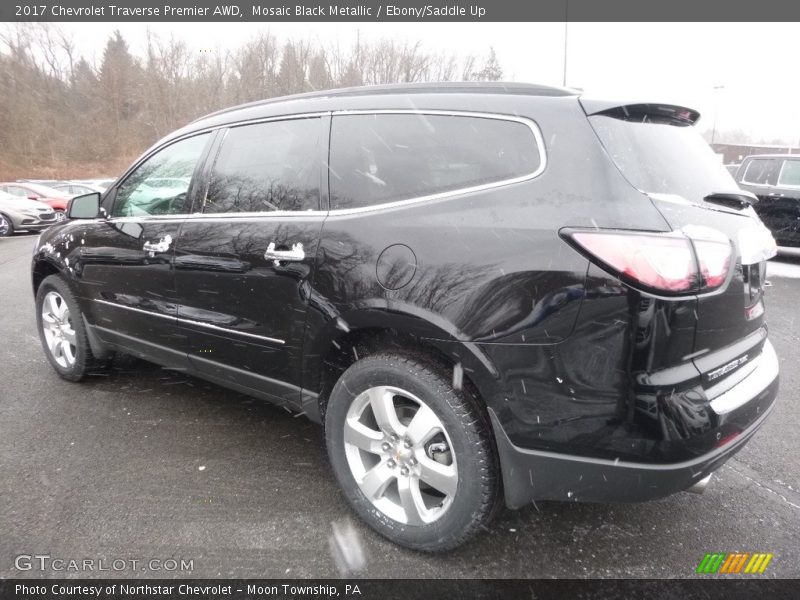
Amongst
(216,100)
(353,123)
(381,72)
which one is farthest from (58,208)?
(216,100)

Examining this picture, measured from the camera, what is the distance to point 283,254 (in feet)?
7.72

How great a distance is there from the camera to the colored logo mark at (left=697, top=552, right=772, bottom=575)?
2.02 m

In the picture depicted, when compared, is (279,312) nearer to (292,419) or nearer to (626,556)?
(292,419)

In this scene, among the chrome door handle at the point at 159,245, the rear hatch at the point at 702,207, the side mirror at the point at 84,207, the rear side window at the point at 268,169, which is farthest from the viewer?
the side mirror at the point at 84,207

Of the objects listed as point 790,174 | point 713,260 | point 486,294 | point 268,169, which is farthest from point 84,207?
point 790,174

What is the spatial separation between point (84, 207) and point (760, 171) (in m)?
→ 10.8

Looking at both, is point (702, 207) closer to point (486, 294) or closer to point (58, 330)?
point (486, 294)

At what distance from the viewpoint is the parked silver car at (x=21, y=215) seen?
13.8 meters

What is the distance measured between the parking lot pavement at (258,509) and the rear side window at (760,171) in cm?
785

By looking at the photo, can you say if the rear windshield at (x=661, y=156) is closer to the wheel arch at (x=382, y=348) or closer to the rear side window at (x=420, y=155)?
Result: the rear side window at (x=420, y=155)

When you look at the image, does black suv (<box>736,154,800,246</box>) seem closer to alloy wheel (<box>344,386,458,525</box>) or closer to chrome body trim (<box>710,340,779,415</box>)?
chrome body trim (<box>710,340,779,415</box>)

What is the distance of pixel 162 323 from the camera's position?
3.07 m

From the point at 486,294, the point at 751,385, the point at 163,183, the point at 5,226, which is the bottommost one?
the point at 5,226

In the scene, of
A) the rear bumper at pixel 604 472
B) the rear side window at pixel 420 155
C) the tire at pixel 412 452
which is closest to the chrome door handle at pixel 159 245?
the rear side window at pixel 420 155
